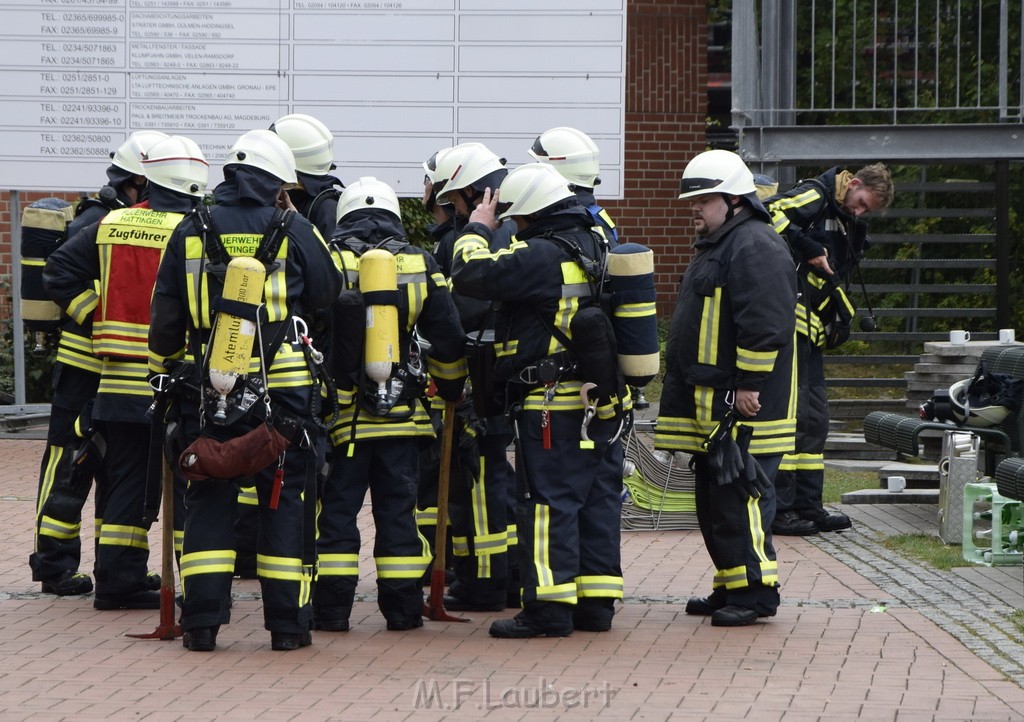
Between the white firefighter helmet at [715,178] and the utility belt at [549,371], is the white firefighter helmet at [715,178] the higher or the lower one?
the higher one

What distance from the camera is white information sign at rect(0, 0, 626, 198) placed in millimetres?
12867

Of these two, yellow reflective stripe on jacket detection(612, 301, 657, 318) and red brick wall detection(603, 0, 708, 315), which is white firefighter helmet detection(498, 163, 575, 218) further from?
red brick wall detection(603, 0, 708, 315)

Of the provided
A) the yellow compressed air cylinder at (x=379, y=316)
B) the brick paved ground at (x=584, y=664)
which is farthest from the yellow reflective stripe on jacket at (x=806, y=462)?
the yellow compressed air cylinder at (x=379, y=316)

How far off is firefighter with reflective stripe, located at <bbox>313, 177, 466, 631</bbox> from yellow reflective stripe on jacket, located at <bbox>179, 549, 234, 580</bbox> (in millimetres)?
544

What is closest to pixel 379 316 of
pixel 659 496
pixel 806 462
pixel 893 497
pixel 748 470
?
pixel 748 470

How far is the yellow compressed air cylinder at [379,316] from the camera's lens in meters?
6.89

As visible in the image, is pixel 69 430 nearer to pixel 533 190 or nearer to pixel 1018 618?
pixel 533 190

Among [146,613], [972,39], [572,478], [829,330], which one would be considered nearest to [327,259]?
[572,478]

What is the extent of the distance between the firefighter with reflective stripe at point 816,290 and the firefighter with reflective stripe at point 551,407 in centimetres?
254

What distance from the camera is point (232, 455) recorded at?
20.8 feet

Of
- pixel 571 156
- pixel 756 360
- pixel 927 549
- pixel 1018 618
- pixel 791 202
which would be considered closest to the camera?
pixel 756 360

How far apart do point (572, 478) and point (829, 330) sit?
3.18 meters

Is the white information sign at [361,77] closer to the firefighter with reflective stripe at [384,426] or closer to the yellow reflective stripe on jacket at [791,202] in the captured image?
the yellow reflective stripe on jacket at [791,202]

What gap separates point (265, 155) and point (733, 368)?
7.42 feet
